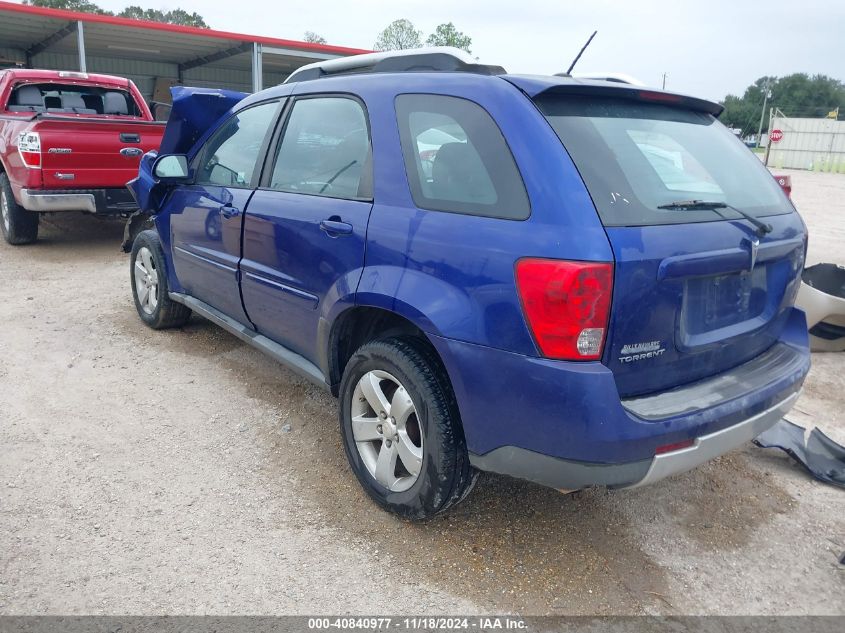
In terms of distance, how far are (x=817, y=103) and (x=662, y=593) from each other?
10120 cm

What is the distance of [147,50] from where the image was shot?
2286cm

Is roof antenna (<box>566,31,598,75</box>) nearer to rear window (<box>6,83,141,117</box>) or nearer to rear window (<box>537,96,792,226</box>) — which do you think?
rear window (<box>537,96,792,226</box>)

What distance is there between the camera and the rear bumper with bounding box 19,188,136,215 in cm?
690

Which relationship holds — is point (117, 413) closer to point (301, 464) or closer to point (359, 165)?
point (301, 464)

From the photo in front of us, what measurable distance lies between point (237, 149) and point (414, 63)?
1.39m

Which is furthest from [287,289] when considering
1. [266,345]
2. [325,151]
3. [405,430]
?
[405,430]

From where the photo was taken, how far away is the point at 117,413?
376 cm

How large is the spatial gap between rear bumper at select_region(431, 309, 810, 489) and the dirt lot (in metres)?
0.52

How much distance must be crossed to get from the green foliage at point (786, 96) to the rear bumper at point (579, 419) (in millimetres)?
85218

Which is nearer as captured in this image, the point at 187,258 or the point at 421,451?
the point at 421,451

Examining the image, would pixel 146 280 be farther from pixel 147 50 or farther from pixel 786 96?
pixel 786 96

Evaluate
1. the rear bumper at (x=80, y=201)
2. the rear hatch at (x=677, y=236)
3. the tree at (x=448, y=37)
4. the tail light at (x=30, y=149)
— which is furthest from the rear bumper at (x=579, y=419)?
the tree at (x=448, y=37)

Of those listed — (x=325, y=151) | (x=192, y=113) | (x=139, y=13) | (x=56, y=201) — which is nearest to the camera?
(x=325, y=151)

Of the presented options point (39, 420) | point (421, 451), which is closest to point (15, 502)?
Result: point (39, 420)
